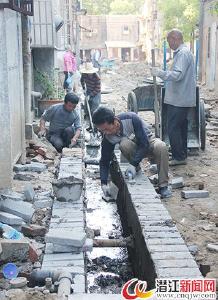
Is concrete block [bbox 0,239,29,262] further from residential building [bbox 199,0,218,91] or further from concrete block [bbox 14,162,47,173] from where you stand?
residential building [bbox 199,0,218,91]

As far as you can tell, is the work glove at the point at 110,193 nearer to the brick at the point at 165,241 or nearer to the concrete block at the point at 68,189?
the concrete block at the point at 68,189

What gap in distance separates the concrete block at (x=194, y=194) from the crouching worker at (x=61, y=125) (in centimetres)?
213

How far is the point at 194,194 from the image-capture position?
5.75 m

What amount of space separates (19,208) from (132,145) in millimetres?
1655

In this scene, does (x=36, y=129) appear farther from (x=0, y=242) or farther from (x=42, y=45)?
(x=0, y=242)

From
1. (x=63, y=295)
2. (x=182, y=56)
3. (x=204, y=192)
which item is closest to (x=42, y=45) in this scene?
(x=182, y=56)

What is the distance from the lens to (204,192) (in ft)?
19.0

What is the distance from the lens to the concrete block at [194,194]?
572 cm

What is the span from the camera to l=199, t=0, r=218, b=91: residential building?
797 inches

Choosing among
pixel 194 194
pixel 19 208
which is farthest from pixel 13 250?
pixel 194 194

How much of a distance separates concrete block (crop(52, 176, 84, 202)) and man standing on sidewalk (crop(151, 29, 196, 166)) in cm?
272

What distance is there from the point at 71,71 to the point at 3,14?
10198 mm

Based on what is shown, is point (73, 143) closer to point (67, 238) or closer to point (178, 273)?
point (67, 238)

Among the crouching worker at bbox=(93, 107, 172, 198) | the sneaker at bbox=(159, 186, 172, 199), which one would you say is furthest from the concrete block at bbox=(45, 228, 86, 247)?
the sneaker at bbox=(159, 186, 172, 199)
